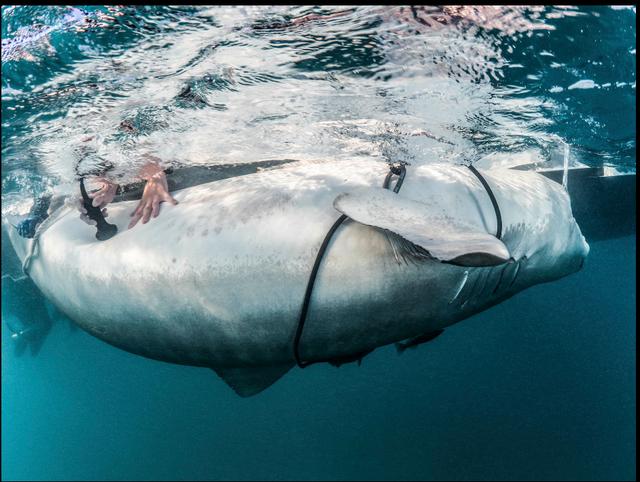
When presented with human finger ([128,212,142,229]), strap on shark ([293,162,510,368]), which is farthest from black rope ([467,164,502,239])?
human finger ([128,212,142,229])

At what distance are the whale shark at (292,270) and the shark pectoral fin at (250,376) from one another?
0.01 meters

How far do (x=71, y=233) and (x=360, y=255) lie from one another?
264 centimetres

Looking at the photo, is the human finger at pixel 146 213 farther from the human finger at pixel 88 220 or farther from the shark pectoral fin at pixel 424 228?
the shark pectoral fin at pixel 424 228

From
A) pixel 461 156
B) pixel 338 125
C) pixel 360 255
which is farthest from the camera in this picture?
pixel 461 156

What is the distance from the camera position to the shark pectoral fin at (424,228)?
1267mm

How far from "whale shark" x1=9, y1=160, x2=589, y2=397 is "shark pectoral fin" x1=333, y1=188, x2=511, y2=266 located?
0.04 ft

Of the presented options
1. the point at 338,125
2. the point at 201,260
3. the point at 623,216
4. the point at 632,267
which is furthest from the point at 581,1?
the point at 632,267

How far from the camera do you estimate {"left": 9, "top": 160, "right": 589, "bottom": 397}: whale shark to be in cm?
207

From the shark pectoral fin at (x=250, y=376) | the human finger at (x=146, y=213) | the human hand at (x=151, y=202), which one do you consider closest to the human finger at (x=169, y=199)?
the human hand at (x=151, y=202)

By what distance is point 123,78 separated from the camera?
3.40m

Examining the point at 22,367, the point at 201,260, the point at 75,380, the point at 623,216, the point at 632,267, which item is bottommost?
the point at 22,367

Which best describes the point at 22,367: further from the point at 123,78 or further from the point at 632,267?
the point at 632,267

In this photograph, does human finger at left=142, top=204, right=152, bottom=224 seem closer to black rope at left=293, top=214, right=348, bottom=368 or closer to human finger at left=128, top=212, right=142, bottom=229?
human finger at left=128, top=212, right=142, bottom=229

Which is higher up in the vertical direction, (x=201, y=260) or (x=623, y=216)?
(x=201, y=260)
